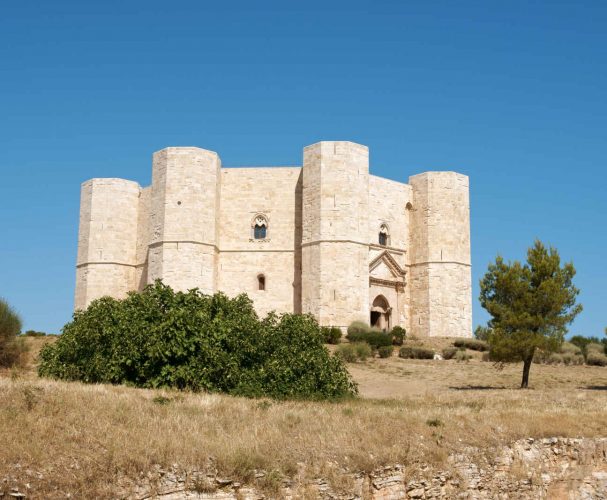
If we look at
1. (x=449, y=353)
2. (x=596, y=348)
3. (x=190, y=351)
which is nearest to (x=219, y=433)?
(x=190, y=351)

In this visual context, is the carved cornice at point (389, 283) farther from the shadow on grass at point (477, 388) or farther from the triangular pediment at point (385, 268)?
the shadow on grass at point (477, 388)

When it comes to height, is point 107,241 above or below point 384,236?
below

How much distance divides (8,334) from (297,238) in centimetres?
1582

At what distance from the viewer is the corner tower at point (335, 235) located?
31406mm

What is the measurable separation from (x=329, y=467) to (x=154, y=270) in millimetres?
24076

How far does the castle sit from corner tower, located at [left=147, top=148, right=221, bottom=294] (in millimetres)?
43

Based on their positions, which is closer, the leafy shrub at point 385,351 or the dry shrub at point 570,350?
the leafy shrub at point 385,351

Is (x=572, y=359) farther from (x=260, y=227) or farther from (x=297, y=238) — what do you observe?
(x=260, y=227)

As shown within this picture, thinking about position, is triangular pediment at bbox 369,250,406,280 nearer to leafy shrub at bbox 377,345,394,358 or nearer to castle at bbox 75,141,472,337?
castle at bbox 75,141,472,337

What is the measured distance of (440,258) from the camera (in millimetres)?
35031

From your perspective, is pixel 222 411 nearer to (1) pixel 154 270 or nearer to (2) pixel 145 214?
(1) pixel 154 270

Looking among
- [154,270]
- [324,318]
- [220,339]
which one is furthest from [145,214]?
[220,339]

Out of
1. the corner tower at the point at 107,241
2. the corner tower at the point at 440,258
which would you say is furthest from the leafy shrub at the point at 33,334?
the corner tower at the point at 440,258

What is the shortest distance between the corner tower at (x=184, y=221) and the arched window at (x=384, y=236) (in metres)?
7.68
